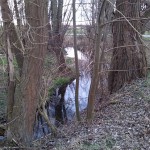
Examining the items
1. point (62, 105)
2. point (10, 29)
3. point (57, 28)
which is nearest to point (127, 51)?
point (62, 105)

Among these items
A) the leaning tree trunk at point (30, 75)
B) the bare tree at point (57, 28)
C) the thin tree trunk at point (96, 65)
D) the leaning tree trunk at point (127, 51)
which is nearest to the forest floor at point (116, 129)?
the thin tree trunk at point (96, 65)

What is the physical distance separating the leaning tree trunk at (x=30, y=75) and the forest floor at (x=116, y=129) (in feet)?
1.91

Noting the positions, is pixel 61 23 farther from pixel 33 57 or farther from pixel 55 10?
pixel 33 57

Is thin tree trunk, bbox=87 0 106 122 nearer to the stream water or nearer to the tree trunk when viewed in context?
the tree trunk

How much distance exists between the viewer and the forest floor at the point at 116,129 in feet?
18.2

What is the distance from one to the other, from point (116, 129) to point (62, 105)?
6195mm

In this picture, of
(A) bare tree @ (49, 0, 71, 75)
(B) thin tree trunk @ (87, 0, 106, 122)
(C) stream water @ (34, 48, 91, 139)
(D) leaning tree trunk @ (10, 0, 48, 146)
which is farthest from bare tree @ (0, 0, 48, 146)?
(A) bare tree @ (49, 0, 71, 75)

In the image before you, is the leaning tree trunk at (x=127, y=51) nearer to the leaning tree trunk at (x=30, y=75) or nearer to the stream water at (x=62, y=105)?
the stream water at (x=62, y=105)

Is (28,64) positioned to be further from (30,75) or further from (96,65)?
(96,65)

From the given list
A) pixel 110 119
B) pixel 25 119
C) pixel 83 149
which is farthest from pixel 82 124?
pixel 83 149

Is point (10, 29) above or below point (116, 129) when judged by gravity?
above

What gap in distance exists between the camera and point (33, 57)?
21.5ft

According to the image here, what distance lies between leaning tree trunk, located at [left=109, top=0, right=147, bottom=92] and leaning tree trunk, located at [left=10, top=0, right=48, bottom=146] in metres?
3.82

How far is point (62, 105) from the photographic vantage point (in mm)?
12242
